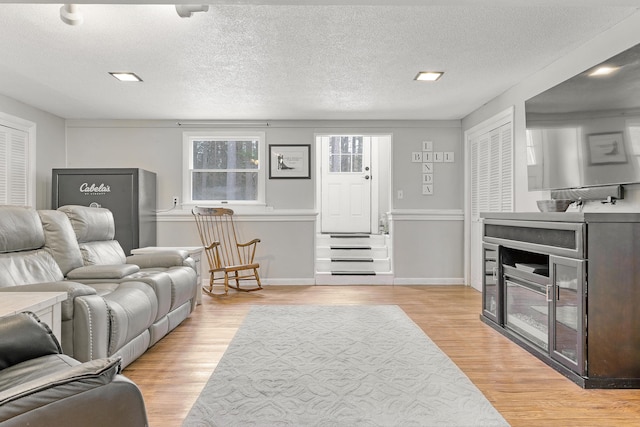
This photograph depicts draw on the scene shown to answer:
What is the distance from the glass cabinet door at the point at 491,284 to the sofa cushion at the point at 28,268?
3.31 m

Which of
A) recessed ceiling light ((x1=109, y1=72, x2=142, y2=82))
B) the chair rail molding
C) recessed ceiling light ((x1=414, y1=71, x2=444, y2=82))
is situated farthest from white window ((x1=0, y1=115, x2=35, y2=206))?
the chair rail molding

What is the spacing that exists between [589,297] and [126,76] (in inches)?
160

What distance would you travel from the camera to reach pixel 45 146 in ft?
16.9

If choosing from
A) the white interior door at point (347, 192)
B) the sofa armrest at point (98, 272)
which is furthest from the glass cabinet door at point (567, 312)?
the white interior door at point (347, 192)

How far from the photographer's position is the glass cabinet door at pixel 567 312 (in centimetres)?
232

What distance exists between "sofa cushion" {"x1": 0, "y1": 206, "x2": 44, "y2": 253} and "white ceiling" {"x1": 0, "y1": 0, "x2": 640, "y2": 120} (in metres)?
1.27

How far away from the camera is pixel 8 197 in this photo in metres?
4.54

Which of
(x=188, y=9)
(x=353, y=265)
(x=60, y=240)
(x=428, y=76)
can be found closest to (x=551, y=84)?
(x=428, y=76)

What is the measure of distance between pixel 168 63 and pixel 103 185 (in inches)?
85.4

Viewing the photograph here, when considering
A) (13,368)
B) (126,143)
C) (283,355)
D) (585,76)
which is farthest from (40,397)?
(126,143)

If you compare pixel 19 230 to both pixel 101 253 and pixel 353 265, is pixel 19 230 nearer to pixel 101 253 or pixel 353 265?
pixel 101 253

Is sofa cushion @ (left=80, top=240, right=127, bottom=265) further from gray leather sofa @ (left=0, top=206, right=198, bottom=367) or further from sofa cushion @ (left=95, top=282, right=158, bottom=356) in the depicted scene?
sofa cushion @ (left=95, top=282, right=158, bottom=356)

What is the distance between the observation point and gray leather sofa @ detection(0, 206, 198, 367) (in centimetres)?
210

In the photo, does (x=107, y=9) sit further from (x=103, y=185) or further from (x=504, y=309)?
(x=504, y=309)
